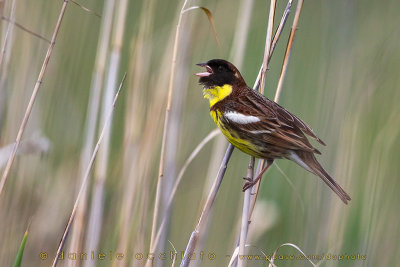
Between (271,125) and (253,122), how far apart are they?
0.29 ft

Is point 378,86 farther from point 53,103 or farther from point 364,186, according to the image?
point 53,103

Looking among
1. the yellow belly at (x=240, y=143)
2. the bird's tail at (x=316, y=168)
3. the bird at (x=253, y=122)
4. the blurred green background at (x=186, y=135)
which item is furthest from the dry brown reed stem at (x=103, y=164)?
the bird's tail at (x=316, y=168)

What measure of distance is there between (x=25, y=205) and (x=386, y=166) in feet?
5.75

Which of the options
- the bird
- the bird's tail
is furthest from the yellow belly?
the bird's tail

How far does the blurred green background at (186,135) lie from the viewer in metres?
2.73

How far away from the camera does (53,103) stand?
10.6 ft

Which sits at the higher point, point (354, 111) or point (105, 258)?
point (354, 111)

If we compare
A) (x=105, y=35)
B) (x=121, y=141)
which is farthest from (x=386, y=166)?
(x=105, y=35)

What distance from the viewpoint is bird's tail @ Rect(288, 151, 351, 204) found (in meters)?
2.57

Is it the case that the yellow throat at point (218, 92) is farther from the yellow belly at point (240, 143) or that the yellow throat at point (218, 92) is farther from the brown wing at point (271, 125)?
the yellow belly at point (240, 143)

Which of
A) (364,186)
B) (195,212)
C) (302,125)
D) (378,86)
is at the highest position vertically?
(378,86)

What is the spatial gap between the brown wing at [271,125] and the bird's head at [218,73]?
0.09 m

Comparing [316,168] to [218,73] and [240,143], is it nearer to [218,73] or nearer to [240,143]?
[240,143]

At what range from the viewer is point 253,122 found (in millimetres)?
2725
